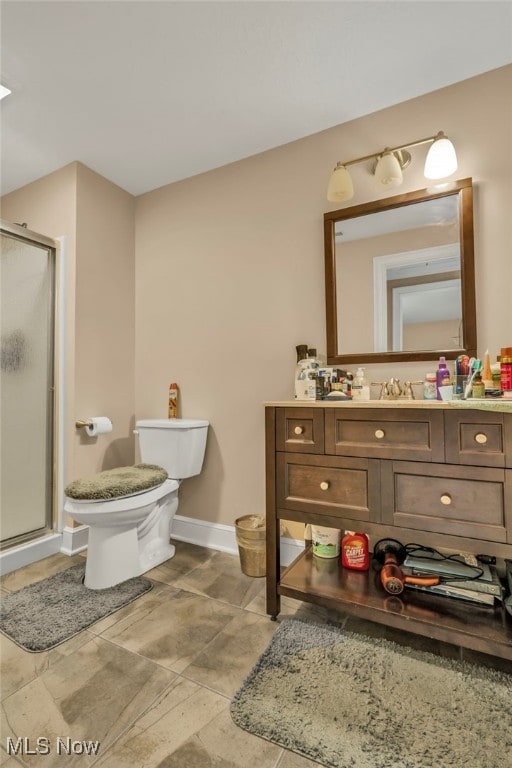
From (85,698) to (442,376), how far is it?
1.59 meters

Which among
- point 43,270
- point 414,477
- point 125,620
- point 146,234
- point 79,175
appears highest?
point 79,175

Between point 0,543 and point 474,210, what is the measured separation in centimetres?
274

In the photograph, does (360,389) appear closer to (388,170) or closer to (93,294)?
(388,170)

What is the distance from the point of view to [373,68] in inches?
60.0

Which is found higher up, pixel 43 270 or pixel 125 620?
pixel 43 270

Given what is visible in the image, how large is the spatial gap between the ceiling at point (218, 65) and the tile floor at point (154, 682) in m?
2.26

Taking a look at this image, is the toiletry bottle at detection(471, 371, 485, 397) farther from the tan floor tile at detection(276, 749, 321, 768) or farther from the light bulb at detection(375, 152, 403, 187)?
the tan floor tile at detection(276, 749, 321, 768)

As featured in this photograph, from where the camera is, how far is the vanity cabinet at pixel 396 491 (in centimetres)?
109

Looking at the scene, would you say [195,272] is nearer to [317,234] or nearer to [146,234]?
[146,234]

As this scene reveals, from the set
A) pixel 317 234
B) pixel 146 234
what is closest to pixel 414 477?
pixel 317 234

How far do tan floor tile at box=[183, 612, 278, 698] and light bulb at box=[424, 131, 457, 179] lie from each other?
6.28ft

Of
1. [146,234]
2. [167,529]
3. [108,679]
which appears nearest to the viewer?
[108,679]

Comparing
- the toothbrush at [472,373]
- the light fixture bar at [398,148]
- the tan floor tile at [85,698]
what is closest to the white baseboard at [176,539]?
the tan floor tile at [85,698]

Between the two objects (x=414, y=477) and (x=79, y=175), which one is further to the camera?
(x=79, y=175)
